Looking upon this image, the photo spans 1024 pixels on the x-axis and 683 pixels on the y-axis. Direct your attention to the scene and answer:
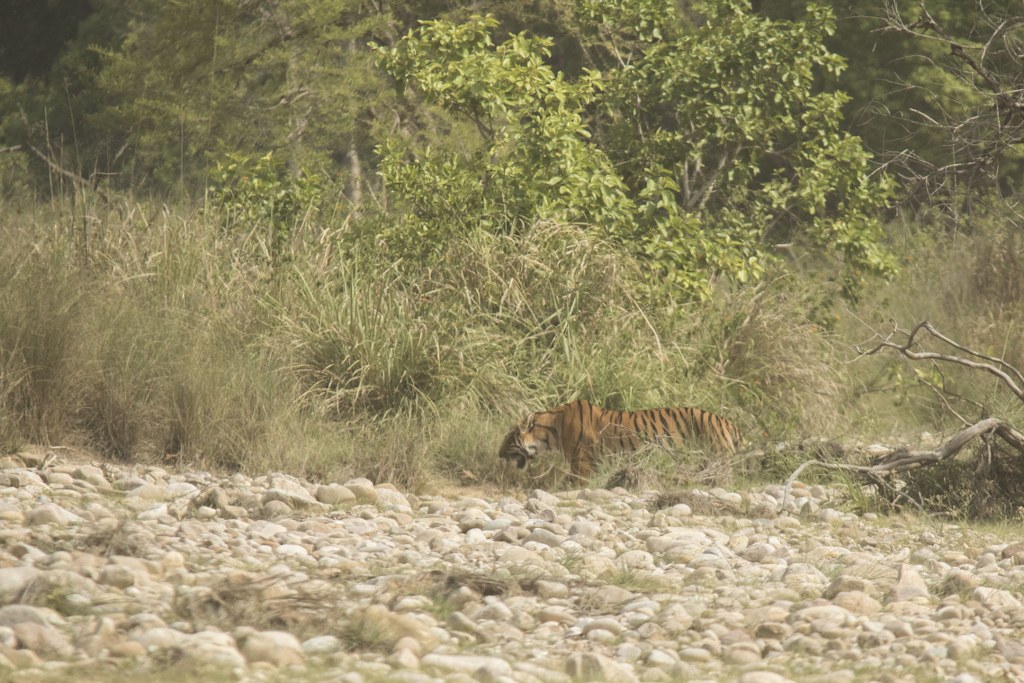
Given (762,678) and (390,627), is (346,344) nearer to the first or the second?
(390,627)

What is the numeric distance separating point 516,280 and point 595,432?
1.72 m

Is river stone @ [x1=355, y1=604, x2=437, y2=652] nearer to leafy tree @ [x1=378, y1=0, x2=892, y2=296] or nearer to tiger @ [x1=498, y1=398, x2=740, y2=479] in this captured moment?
tiger @ [x1=498, y1=398, x2=740, y2=479]

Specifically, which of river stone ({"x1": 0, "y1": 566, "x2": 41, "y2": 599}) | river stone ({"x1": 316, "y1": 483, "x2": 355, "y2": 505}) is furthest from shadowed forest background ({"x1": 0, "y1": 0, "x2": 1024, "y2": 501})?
river stone ({"x1": 0, "y1": 566, "x2": 41, "y2": 599})

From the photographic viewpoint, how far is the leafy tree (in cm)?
911

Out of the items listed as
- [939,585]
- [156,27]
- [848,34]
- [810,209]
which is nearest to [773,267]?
[810,209]

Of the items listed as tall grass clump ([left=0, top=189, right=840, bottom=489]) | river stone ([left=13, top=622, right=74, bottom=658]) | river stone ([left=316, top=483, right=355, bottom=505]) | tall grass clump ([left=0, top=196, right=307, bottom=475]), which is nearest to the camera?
river stone ([left=13, top=622, right=74, bottom=658])

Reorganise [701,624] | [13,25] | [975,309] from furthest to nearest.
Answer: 1. [13,25]
2. [975,309]
3. [701,624]

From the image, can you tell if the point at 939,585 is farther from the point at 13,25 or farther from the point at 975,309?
the point at 13,25

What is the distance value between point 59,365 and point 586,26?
6.17 meters

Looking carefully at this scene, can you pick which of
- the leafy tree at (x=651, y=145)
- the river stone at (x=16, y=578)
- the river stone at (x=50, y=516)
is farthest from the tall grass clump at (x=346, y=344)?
the river stone at (x=16, y=578)

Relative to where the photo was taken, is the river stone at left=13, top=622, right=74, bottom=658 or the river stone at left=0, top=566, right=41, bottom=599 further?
the river stone at left=0, top=566, right=41, bottom=599

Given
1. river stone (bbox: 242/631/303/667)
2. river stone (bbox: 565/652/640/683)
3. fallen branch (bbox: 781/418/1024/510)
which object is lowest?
fallen branch (bbox: 781/418/1024/510)

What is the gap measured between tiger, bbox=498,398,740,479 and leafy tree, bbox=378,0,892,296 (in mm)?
1911

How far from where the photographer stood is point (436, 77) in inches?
361
